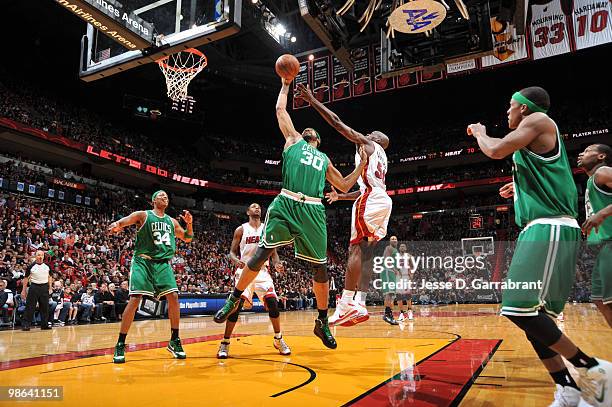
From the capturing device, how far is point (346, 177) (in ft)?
14.6

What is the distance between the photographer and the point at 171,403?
2.83m

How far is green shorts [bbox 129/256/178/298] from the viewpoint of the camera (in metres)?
4.94

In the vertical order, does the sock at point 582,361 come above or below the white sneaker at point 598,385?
above

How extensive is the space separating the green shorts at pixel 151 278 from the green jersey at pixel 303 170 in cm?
187

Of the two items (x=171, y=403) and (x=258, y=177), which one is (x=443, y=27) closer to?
(x=171, y=403)

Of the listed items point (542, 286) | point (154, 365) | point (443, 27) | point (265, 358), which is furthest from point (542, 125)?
point (443, 27)

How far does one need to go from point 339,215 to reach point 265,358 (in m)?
28.5

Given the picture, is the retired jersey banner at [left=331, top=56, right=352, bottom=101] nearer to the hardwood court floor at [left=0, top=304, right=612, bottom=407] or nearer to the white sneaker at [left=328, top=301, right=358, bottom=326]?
the hardwood court floor at [left=0, top=304, right=612, bottom=407]

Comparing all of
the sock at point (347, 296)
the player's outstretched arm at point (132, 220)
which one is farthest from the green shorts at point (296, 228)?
the player's outstretched arm at point (132, 220)

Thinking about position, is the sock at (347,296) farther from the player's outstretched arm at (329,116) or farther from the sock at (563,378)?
the sock at (563,378)

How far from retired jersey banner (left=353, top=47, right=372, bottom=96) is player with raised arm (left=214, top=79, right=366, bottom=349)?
424 inches

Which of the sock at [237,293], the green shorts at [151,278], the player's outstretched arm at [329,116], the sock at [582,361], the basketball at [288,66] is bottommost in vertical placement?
the sock at [582,361]

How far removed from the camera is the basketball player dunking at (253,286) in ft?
16.3

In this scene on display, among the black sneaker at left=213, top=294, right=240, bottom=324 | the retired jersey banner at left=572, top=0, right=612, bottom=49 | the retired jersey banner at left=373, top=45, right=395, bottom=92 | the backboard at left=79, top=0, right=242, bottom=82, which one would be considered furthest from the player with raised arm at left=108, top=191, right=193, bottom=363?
the retired jersey banner at left=572, top=0, right=612, bottom=49
